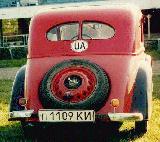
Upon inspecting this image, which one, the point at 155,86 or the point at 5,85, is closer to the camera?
the point at 155,86

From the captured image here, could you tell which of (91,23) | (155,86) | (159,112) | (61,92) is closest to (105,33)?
(91,23)

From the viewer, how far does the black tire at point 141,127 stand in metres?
7.21

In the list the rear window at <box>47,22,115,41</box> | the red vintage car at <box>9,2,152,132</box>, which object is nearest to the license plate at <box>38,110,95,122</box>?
the red vintage car at <box>9,2,152,132</box>

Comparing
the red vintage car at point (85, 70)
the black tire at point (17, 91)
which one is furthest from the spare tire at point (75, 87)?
the black tire at point (17, 91)

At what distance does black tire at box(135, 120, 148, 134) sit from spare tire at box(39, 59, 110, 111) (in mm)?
940

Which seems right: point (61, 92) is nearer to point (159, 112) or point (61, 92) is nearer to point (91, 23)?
point (91, 23)

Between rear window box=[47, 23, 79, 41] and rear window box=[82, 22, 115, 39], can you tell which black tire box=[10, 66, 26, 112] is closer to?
rear window box=[47, 23, 79, 41]

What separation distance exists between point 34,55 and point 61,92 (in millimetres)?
1142

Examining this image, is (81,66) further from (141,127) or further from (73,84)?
(141,127)

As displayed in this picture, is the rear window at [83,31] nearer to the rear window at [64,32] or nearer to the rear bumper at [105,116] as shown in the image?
the rear window at [64,32]

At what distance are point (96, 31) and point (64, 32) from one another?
0.56m

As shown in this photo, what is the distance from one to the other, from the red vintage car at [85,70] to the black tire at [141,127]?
16 mm

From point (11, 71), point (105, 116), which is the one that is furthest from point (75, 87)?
point (11, 71)

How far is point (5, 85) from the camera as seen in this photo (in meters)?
13.5
